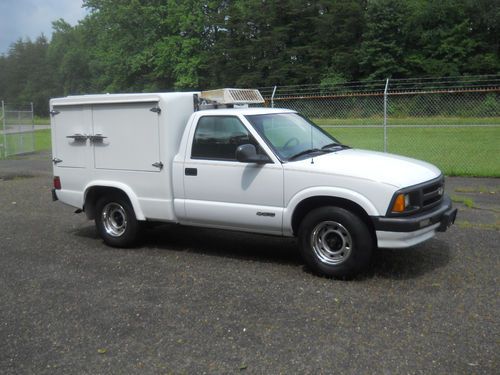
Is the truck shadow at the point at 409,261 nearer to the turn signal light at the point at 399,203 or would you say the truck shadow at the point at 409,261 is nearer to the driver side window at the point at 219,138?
the turn signal light at the point at 399,203

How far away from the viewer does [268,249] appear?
7.24 meters

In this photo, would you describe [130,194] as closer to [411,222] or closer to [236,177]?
[236,177]

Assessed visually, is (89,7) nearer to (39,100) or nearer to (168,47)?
(168,47)

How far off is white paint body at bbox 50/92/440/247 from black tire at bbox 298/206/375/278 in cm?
18

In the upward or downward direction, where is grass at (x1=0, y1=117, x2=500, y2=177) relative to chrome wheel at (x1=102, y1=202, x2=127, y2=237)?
upward

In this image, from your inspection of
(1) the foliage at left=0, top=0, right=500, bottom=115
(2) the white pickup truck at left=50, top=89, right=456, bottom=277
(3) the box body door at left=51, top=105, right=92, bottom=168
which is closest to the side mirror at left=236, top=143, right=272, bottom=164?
(2) the white pickup truck at left=50, top=89, right=456, bottom=277

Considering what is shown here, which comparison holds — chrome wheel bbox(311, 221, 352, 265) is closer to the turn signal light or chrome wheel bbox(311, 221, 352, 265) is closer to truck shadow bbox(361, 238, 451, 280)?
truck shadow bbox(361, 238, 451, 280)

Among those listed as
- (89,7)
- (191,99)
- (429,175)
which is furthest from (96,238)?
(89,7)

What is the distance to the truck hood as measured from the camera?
557 cm

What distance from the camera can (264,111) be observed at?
683cm

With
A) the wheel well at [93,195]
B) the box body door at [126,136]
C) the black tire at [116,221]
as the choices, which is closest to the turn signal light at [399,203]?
the box body door at [126,136]

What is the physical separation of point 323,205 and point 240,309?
5.01 ft

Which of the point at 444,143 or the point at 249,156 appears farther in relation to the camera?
the point at 444,143

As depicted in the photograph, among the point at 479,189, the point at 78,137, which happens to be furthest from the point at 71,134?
the point at 479,189
